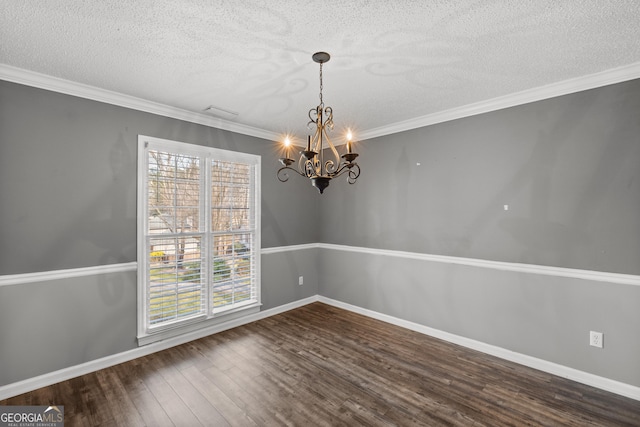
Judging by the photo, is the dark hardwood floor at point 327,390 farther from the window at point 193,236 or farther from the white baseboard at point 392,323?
the window at point 193,236

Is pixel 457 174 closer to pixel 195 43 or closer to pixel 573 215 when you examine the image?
pixel 573 215

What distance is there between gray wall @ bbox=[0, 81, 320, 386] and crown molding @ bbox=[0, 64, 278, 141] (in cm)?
6

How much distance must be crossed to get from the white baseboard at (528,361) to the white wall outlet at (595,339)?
0.28m

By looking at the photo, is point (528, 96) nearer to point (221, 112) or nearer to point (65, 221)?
point (221, 112)

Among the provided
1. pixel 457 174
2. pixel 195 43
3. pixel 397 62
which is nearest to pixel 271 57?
pixel 195 43

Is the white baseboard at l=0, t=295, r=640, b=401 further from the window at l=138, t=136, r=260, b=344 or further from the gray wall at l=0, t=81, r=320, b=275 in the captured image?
the gray wall at l=0, t=81, r=320, b=275

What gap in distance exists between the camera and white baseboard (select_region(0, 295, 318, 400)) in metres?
2.46

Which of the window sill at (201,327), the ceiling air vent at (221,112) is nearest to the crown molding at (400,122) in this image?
the ceiling air vent at (221,112)

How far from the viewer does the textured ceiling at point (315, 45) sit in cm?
175

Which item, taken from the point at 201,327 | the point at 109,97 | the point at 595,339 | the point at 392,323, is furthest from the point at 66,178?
the point at 595,339

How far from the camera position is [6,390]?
2.40m

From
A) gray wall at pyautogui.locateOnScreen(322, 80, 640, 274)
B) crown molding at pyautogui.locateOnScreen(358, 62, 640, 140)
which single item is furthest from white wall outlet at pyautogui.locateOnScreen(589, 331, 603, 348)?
crown molding at pyautogui.locateOnScreen(358, 62, 640, 140)

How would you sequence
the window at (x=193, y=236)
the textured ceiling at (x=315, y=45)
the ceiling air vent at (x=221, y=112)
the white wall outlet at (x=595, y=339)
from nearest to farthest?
the textured ceiling at (x=315, y=45), the white wall outlet at (x=595, y=339), the window at (x=193, y=236), the ceiling air vent at (x=221, y=112)

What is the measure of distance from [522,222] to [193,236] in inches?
144
